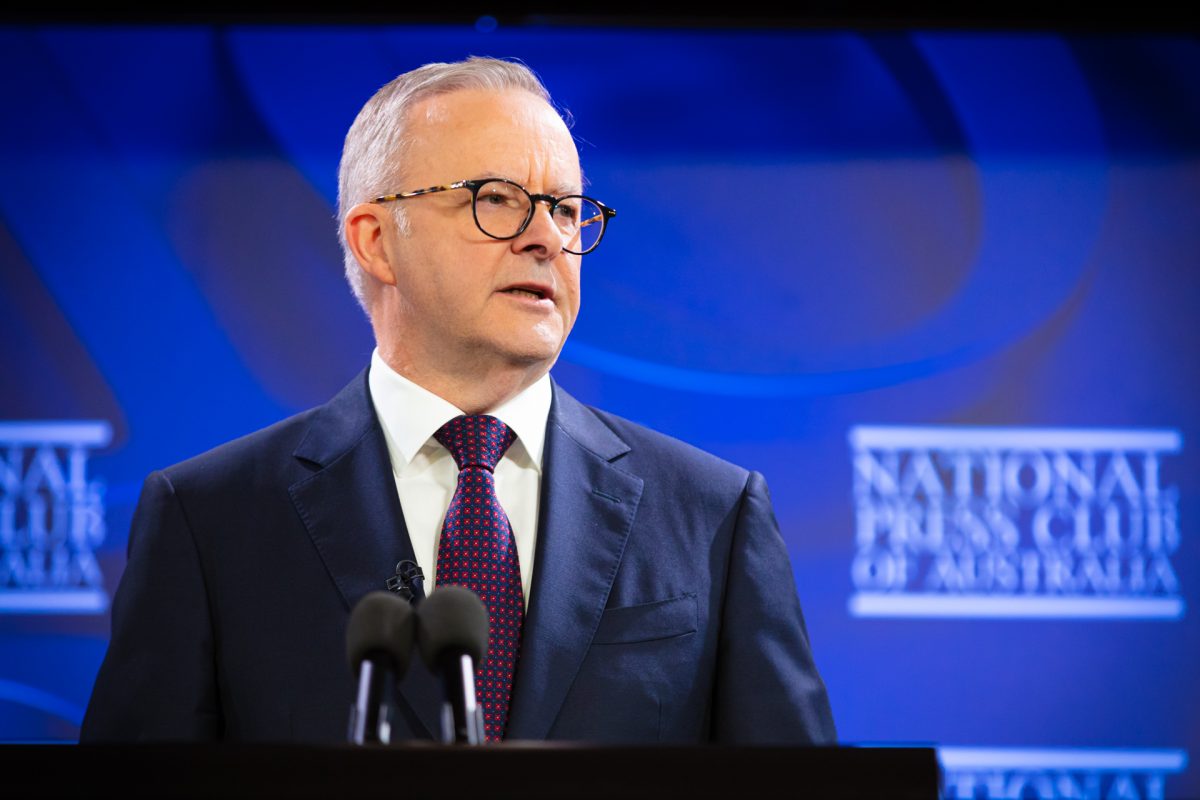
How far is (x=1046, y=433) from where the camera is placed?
3270 mm

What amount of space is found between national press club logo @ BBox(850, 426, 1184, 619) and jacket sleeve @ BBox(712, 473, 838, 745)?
1.11 m

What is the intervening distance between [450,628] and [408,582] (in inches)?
23.6

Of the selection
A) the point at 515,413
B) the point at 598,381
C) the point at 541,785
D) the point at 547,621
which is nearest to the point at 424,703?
the point at 547,621

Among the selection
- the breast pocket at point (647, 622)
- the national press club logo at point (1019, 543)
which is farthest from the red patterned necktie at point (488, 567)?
the national press club logo at point (1019, 543)

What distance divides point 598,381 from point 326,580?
55.4 inches

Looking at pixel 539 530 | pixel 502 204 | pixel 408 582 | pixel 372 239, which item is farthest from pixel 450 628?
pixel 372 239

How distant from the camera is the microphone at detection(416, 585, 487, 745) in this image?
137 cm

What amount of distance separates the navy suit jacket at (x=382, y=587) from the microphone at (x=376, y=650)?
0.56 meters

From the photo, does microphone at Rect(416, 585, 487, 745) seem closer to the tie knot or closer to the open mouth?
the tie knot

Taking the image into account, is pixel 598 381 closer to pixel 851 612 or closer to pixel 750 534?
pixel 851 612

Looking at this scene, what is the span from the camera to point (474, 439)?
2102mm

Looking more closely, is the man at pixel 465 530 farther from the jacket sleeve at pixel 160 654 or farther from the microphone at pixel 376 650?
the microphone at pixel 376 650

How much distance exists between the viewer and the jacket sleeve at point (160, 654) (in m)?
1.93

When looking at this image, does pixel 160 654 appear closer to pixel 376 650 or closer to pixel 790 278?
pixel 376 650
